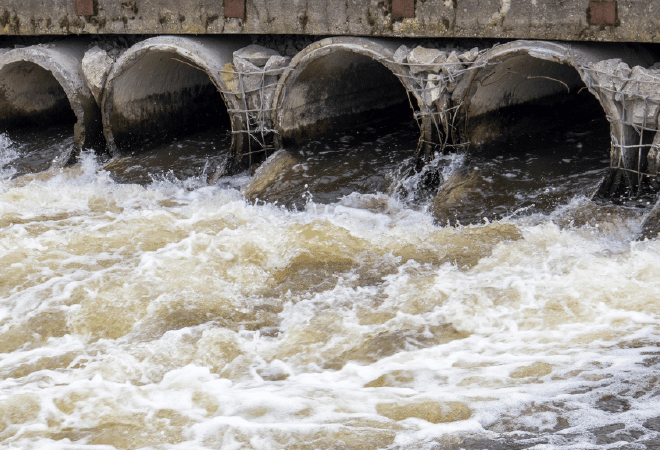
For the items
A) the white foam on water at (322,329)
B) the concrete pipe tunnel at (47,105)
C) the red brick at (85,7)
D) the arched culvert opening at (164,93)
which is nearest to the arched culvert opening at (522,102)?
the white foam on water at (322,329)

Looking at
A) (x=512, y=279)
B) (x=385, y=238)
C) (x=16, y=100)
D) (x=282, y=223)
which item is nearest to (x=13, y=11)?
(x=16, y=100)

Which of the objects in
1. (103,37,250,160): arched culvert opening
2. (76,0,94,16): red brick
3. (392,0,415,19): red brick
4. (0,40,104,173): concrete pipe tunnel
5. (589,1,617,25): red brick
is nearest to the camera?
(589,1,617,25): red brick

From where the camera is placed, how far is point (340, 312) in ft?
13.1

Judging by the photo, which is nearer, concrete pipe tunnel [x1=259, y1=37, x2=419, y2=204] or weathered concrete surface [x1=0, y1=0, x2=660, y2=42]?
weathered concrete surface [x1=0, y1=0, x2=660, y2=42]

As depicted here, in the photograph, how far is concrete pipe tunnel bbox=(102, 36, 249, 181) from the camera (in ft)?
21.2

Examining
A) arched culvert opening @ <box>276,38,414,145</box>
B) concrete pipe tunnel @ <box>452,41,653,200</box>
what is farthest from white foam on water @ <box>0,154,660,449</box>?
arched culvert opening @ <box>276,38,414,145</box>

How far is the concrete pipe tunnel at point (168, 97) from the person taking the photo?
6477 millimetres

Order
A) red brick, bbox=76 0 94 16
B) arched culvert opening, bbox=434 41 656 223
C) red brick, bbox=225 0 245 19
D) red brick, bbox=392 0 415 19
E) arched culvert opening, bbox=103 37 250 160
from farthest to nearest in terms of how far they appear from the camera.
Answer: red brick, bbox=76 0 94 16 < arched culvert opening, bbox=103 37 250 160 < red brick, bbox=225 0 245 19 < red brick, bbox=392 0 415 19 < arched culvert opening, bbox=434 41 656 223

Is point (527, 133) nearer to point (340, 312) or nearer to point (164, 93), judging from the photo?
point (340, 312)

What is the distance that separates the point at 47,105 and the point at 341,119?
399 centimetres

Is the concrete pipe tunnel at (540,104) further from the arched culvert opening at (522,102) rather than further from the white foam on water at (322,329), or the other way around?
the white foam on water at (322,329)

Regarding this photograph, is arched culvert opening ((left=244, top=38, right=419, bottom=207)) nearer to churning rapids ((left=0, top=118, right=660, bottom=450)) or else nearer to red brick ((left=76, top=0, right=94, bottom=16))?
churning rapids ((left=0, top=118, right=660, bottom=450))

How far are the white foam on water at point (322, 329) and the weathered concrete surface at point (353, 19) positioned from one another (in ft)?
4.32

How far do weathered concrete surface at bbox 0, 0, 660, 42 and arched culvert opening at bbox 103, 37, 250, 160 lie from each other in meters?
0.23
